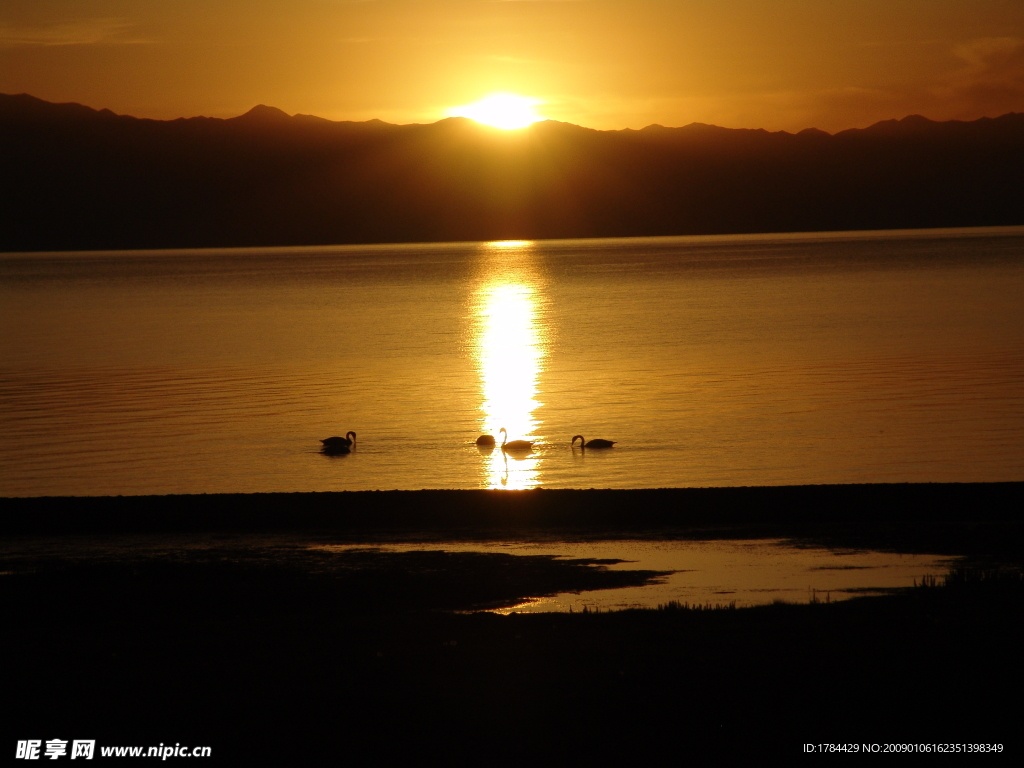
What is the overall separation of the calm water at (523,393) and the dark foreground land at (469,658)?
11099 millimetres

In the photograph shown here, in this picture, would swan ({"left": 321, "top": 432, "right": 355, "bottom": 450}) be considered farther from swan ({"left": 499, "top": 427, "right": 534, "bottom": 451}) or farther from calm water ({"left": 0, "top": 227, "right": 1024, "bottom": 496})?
swan ({"left": 499, "top": 427, "right": 534, "bottom": 451})

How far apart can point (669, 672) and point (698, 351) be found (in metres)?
54.5

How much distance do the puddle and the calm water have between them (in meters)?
9.00

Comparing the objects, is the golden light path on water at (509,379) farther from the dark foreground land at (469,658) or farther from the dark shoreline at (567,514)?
the dark foreground land at (469,658)

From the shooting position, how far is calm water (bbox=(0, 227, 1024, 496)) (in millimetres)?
29109

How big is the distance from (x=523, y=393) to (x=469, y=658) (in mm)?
37126

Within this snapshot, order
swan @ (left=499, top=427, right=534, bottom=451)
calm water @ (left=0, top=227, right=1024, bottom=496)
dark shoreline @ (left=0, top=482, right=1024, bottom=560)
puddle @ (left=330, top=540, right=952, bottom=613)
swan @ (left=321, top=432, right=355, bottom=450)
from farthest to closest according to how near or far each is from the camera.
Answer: swan @ (left=321, top=432, right=355, bottom=450) < swan @ (left=499, top=427, right=534, bottom=451) < calm water @ (left=0, top=227, right=1024, bottom=496) < dark shoreline @ (left=0, top=482, right=1024, bottom=560) < puddle @ (left=330, top=540, right=952, bottom=613)

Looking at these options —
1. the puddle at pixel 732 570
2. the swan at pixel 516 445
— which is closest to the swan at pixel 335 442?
the swan at pixel 516 445

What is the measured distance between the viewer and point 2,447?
3409 centimetres

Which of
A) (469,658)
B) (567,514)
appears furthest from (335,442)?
(469,658)

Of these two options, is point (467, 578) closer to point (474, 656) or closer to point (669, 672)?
point (474, 656)

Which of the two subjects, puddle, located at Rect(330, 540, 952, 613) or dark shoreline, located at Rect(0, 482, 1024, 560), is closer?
puddle, located at Rect(330, 540, 952, 613)

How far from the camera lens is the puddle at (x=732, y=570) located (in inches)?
536

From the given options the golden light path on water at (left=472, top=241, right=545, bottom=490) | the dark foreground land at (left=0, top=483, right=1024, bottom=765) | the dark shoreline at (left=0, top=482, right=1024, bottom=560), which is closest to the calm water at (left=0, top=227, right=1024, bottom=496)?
the golden light path on water at (left=472, top=241, right=545, bottom=490)
